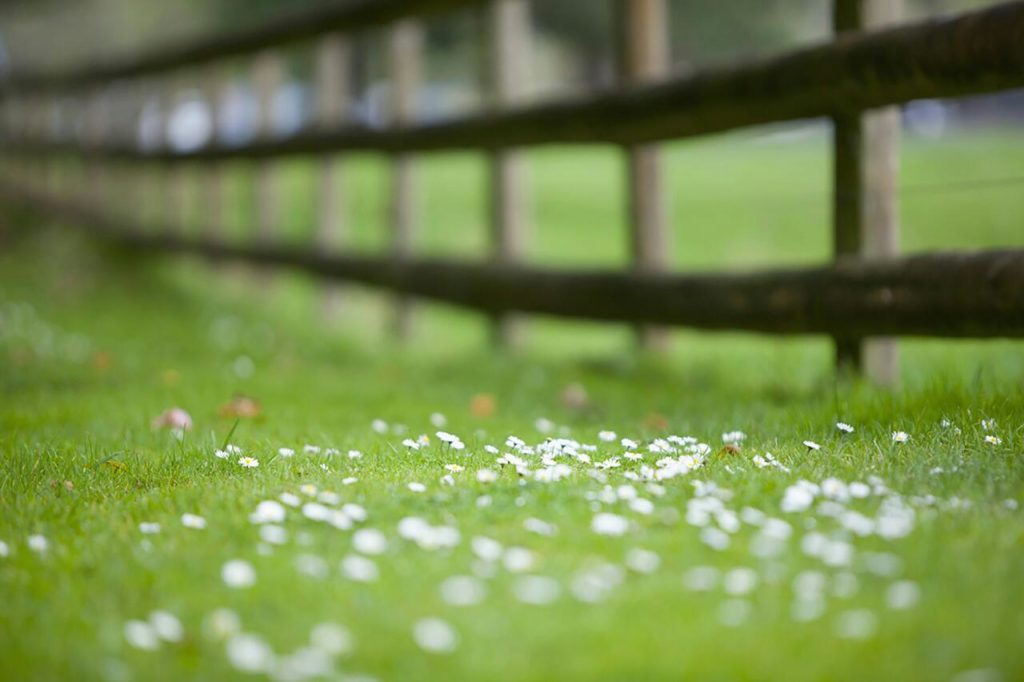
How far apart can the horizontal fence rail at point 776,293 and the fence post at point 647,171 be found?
1.10ft

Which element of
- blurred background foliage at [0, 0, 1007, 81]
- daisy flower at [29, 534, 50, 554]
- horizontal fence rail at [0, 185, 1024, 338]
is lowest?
daisy flower at [29, 534, 50, 554]

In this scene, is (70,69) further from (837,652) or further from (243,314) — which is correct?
(837,652)

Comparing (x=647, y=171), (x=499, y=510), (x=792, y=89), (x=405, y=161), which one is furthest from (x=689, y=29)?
(x=499, y=510)

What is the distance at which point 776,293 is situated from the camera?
505cm

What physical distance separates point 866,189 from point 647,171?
1794 mm

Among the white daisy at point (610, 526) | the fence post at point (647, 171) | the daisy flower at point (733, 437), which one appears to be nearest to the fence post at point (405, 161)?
the fence post at point (647, 171)

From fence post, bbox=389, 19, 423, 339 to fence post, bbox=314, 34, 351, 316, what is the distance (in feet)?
4.30

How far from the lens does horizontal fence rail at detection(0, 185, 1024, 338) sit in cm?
399

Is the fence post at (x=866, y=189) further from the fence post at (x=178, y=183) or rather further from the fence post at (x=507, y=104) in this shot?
the fence post at (x=178, y=183)

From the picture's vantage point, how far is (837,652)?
186cm

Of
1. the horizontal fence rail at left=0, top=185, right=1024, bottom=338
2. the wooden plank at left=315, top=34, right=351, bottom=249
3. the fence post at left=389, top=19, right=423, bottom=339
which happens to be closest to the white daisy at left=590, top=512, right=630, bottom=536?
the horizontal fence rail at left=0, top=185, right=1024, bottom=338

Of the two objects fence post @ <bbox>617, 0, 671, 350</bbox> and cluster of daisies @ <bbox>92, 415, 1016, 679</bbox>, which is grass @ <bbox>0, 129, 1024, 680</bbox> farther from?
fence post @ <bbox>617, 0, 671, 350</bbox>

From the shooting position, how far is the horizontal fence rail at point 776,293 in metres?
3.99

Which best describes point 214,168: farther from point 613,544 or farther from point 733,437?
point 613,544
